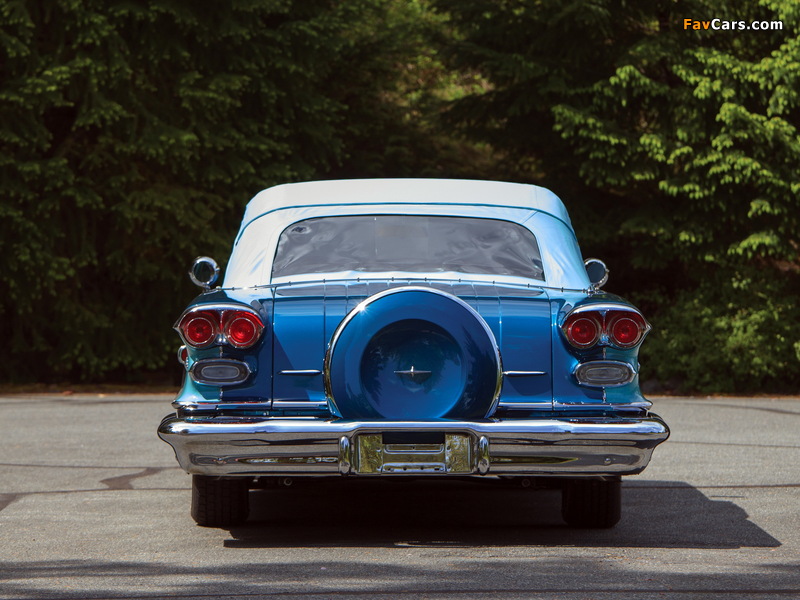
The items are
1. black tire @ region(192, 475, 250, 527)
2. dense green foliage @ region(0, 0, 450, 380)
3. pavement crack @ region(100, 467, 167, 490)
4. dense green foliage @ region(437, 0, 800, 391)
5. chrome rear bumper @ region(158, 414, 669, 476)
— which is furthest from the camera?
dense green foliage @ region(437, 0, 800, 391)

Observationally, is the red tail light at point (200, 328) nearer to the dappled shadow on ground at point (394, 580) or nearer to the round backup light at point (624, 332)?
the dappled shadow on ground at point (394, 580)

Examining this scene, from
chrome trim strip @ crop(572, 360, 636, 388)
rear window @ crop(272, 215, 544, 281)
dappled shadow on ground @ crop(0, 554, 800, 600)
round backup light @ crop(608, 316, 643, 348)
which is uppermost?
rear window @ crop(272, 215, 544, 281)

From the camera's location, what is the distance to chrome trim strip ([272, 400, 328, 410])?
5.40 meters

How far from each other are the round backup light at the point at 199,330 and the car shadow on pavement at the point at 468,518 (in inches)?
38.3

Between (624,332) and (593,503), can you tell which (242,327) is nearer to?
(624,332)

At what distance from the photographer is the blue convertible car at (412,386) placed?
5168mm

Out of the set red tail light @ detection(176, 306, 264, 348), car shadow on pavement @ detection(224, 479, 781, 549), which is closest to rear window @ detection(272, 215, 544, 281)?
red tail light @ detection(176, 306, 264, 348)

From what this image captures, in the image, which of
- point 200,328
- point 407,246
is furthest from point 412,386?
point 407,246

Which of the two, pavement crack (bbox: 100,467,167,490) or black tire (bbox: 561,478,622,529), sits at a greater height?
black tire (bbox: 561,478,622,529)

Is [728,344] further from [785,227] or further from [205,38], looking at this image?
[205,38]

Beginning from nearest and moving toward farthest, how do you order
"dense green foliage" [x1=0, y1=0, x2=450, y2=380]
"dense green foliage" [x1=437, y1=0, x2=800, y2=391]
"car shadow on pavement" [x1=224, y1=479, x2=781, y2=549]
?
"car shadow on pavement" [x1=224, y1=479, x2=781, y2=549], "dense green foliage" [x1=0, y1=0, x2=450, y2=380], "dense green foliage" [x1=437, y1=0, x2=800, y2=391]

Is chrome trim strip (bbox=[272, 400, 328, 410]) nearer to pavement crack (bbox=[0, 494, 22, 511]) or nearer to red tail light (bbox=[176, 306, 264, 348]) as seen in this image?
red tail light (bbox=[176, 306, 264, 348])

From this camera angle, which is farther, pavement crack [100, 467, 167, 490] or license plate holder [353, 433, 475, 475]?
pavement crack [100, 467, 167, 490]

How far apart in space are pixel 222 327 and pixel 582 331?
159 centimetres
